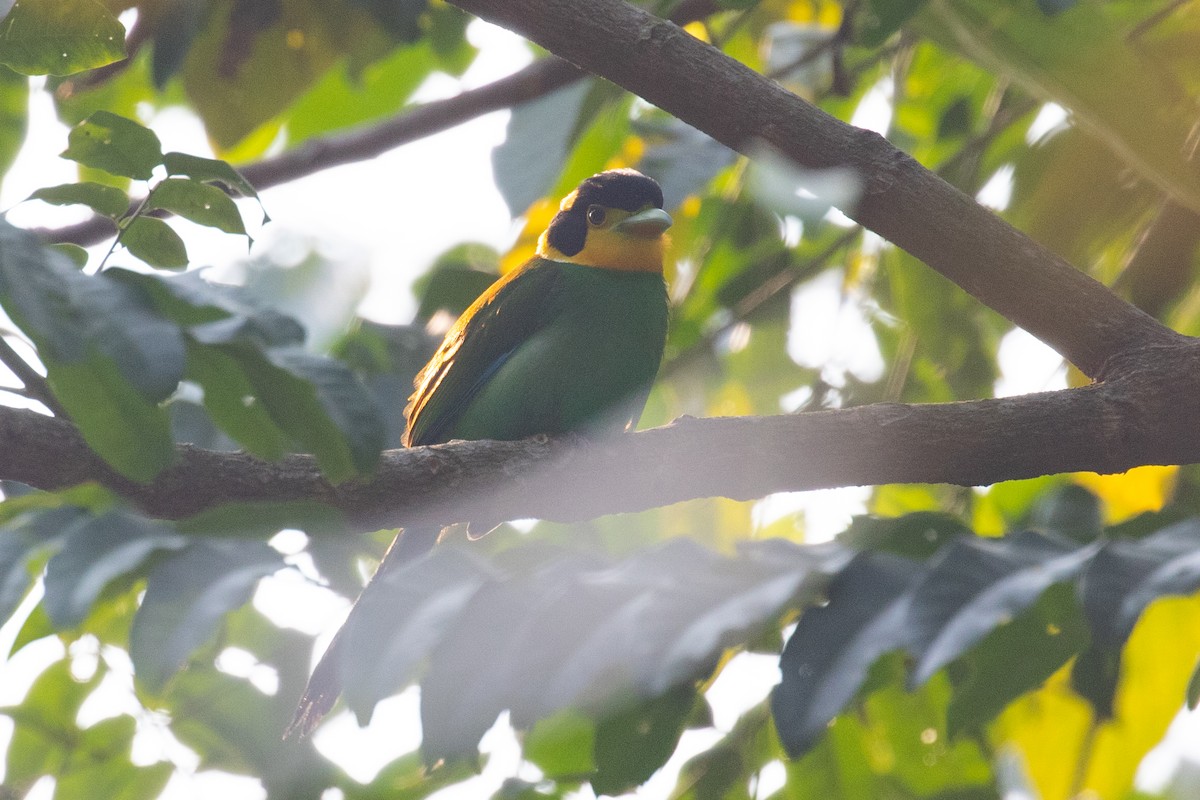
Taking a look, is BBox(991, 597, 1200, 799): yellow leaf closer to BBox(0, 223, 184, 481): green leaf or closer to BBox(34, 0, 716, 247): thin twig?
BBox(0, 223, 184, 481): green leaf

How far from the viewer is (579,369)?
4.14 m

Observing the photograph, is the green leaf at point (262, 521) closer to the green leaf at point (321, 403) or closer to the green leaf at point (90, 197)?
the green leaf at point (321, 403)

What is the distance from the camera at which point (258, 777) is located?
2.92 m

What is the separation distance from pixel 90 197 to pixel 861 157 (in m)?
1.55

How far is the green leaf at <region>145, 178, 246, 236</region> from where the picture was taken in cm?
250

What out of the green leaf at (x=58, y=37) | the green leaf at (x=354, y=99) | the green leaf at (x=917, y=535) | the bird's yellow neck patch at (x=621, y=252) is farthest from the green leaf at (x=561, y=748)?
the green leaf at (x=354, y=99)

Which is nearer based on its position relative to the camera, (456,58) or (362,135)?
(362,135)

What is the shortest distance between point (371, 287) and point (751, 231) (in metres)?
1.83

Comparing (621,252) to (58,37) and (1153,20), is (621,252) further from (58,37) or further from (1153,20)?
(58,37)

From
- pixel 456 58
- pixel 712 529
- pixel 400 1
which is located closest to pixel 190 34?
pixel 400 1

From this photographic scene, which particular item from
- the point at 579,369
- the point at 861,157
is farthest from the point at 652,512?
the point at 861,157

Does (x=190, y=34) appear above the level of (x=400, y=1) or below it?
below

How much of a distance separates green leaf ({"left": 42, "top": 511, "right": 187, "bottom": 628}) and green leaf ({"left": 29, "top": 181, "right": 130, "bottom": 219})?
752 millimetres

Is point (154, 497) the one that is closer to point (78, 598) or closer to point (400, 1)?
point (78, 598)
